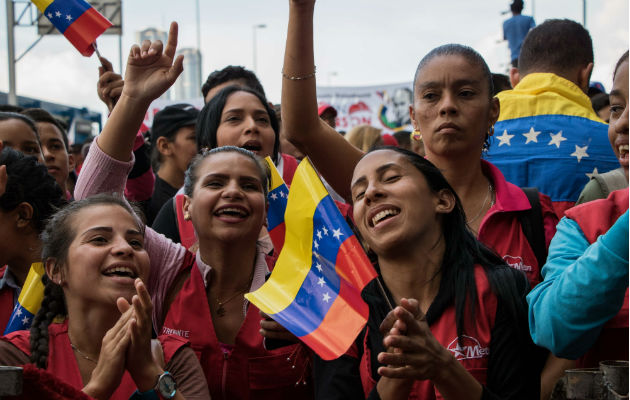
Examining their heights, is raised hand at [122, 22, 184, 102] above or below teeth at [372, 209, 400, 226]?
→ above

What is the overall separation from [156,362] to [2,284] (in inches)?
48.7

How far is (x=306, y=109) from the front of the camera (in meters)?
3.22

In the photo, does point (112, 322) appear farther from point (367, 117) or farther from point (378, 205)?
point (367, 117)

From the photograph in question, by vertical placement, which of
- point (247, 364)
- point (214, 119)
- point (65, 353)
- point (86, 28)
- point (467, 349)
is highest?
point (86, 28)

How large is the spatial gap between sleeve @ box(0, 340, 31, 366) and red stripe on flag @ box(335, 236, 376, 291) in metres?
1.14

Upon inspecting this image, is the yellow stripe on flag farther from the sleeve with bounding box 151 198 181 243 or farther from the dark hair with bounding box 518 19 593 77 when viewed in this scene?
the dark hair with bounding box 518 19 593 77

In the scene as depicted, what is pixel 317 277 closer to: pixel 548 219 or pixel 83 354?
pixel 83 354

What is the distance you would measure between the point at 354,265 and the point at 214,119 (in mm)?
1900

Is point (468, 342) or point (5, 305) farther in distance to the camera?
point (5, 305)

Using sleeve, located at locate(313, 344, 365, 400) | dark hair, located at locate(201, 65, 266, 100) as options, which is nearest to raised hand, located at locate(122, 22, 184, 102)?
sleeve, located at locate(313, 344, 365, 400)

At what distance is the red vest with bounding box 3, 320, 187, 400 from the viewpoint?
2.73 meters

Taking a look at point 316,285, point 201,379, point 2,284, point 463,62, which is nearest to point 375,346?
point 316,285

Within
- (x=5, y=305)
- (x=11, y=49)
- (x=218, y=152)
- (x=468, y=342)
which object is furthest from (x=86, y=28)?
(x=11, y=49)

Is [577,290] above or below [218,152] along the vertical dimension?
below
